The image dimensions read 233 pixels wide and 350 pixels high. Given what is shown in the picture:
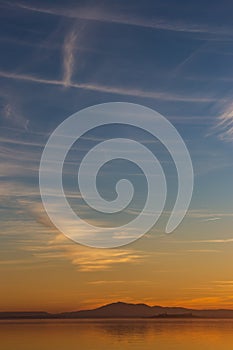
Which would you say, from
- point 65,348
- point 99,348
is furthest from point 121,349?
point 65,348

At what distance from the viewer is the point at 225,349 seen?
48.2 metres

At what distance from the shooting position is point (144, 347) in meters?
49.6

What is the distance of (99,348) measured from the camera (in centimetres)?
4866

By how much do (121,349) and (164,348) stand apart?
4.37m

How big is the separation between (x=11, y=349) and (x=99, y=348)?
7130mm

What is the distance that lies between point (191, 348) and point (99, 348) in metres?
7.59

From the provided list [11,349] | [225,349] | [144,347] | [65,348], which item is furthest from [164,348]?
[11,349]

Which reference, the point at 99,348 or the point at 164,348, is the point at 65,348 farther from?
the point at 164,348

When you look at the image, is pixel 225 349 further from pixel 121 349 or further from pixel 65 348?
pixel 65 348

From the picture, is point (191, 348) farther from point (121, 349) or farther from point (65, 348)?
point (65, 348)

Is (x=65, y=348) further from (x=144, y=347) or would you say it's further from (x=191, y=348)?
(x=191, y=348)

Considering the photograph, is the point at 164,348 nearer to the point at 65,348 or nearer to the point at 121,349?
the point at 121,349

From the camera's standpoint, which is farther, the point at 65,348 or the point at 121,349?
the point at 65,348

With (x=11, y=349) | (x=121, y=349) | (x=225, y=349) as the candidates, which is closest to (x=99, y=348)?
(x=121, y=349)
